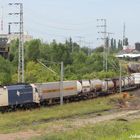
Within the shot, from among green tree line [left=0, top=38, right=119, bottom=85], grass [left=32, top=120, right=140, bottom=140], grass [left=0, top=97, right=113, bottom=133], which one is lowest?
grass [left=0, top=97, right=113, bottom=133]

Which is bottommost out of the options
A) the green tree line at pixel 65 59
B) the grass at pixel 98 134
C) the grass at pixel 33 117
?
the grass at pixel 33 117

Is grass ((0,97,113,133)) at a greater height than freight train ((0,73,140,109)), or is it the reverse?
freight train ((0,73,140,109))

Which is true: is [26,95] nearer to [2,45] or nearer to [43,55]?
[2,45]

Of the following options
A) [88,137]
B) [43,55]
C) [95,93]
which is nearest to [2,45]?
[43,55]

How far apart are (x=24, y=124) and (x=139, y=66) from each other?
11153 cm

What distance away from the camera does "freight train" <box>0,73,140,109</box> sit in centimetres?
5722

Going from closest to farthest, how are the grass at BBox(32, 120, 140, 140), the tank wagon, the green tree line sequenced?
the grass at BBox(32, 120, 140, 140)
the tank wagon
the green tree line

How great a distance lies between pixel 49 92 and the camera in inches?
2608

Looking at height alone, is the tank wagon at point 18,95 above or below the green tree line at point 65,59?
below

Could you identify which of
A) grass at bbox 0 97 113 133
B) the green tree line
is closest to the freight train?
grass at bbox 0 97 113 133

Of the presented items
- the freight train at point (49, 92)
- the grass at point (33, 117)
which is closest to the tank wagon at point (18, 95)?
the freight train at point (49, 92)

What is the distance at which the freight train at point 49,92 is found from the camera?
5722 centimetres

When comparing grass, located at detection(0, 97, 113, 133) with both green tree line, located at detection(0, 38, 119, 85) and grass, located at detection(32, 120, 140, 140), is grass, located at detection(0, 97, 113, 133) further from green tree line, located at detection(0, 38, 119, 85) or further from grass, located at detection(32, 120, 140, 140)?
green tree line, located at detection(0, 38, 119, 85)

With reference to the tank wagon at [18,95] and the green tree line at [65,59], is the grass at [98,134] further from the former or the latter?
the green tree line at [65,59]
